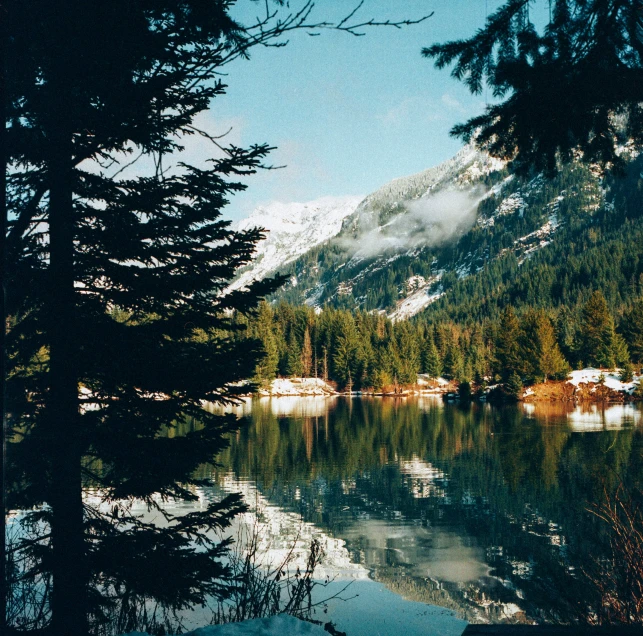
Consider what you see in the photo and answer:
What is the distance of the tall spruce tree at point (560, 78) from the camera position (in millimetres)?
5230

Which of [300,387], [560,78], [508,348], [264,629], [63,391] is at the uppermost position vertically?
[560,78]

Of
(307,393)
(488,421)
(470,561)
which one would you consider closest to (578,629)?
(470,561)

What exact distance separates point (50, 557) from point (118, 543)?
790 millimetres

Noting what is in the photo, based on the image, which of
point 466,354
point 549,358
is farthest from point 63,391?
point 466,354

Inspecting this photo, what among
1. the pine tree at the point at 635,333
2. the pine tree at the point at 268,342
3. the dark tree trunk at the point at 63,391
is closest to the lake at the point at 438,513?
the dark tree trunk at the point at 63,391

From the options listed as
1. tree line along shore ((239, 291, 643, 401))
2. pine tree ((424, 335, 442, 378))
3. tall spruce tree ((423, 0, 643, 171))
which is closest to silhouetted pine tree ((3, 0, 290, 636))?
tall spruce tree ((423, 0, 643, 171))

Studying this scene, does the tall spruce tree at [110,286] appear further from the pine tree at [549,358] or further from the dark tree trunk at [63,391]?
the pine tree at [549,358]

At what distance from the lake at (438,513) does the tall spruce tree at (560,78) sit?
3.87m

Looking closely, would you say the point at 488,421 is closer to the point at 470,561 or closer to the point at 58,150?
the point at 470,561

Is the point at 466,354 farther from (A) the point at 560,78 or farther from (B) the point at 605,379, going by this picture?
(A) the point at 560,78

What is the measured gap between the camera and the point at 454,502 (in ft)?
63.7

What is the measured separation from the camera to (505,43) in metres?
5.83

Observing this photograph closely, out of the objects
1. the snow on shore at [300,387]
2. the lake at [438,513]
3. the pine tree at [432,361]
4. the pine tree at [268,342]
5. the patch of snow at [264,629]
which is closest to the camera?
the patch of snow at [264,629]

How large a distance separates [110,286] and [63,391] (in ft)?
4.72
